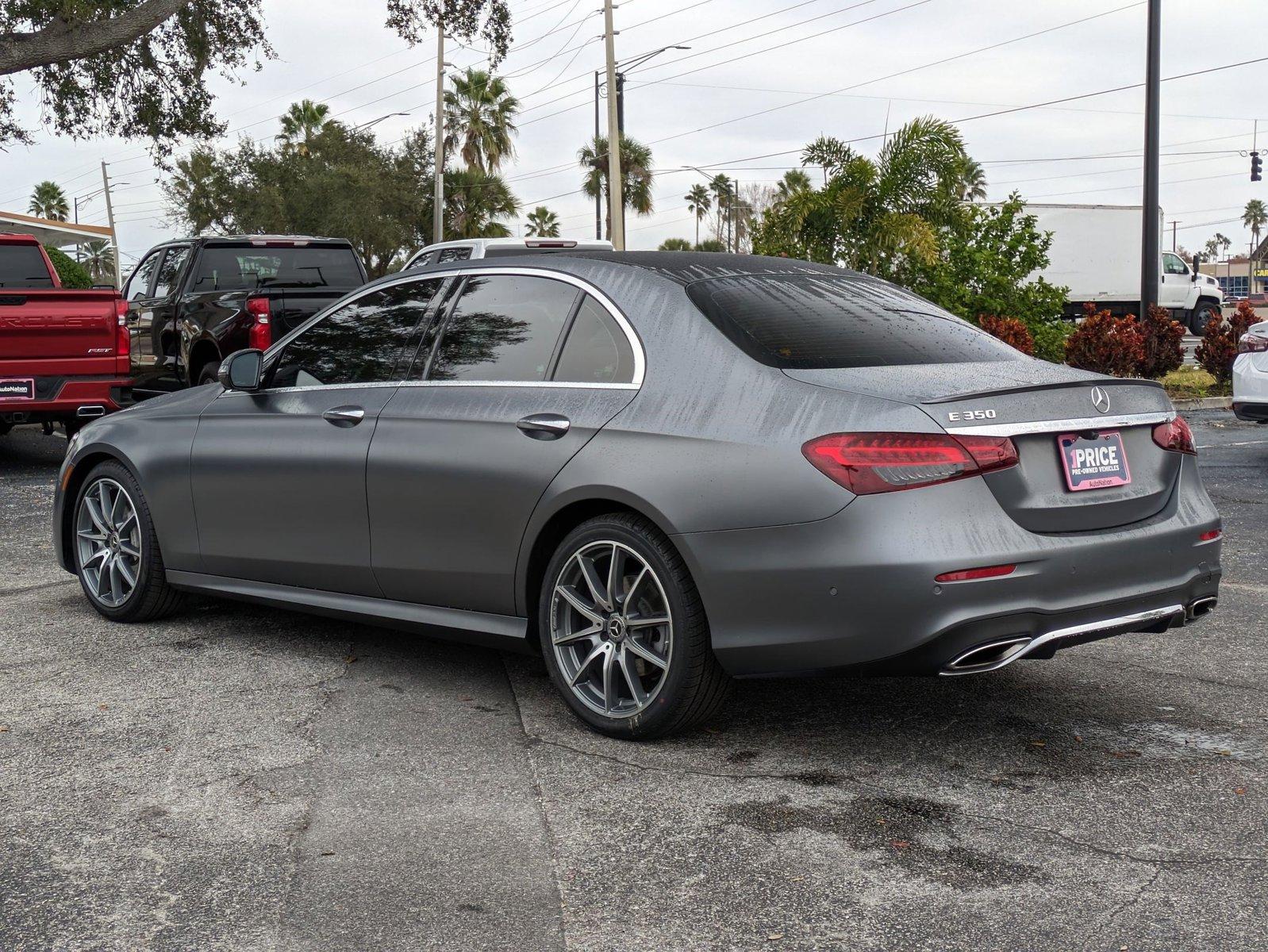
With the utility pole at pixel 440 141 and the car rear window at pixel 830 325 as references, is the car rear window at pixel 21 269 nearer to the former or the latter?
the car rear window at pixel 830 325

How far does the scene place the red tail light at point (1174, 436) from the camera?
4.48 meters

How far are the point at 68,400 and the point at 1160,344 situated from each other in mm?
13989

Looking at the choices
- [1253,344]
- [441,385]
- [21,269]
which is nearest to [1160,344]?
[1253,344]

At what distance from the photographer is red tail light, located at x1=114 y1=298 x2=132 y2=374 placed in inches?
474

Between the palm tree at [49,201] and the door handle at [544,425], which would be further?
the palm tree at [49,201]

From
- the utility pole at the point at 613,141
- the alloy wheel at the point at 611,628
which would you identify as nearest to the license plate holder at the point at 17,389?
the alloy wheel at the point at 611,628

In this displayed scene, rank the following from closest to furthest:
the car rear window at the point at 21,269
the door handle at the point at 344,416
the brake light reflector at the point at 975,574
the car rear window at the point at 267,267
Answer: the brake light reflector at the point at 975,574, the door handle at the point at 344,416, the car rear window at the point at 21,269, the car rear window at the point at 267,267

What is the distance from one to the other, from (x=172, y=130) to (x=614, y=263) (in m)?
19.5

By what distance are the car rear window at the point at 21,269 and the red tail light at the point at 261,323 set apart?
2455mm

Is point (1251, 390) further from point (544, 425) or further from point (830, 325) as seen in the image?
point (544, 425)

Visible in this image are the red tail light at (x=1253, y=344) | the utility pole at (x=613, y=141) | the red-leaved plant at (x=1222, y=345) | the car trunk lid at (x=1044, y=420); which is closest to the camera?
the car trunk lid at (x=1044, y=420)

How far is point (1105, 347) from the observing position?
18047mm

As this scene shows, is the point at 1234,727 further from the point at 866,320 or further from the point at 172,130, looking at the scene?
the point at 172,130

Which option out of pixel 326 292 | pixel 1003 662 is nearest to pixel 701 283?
pixel 1003 662
